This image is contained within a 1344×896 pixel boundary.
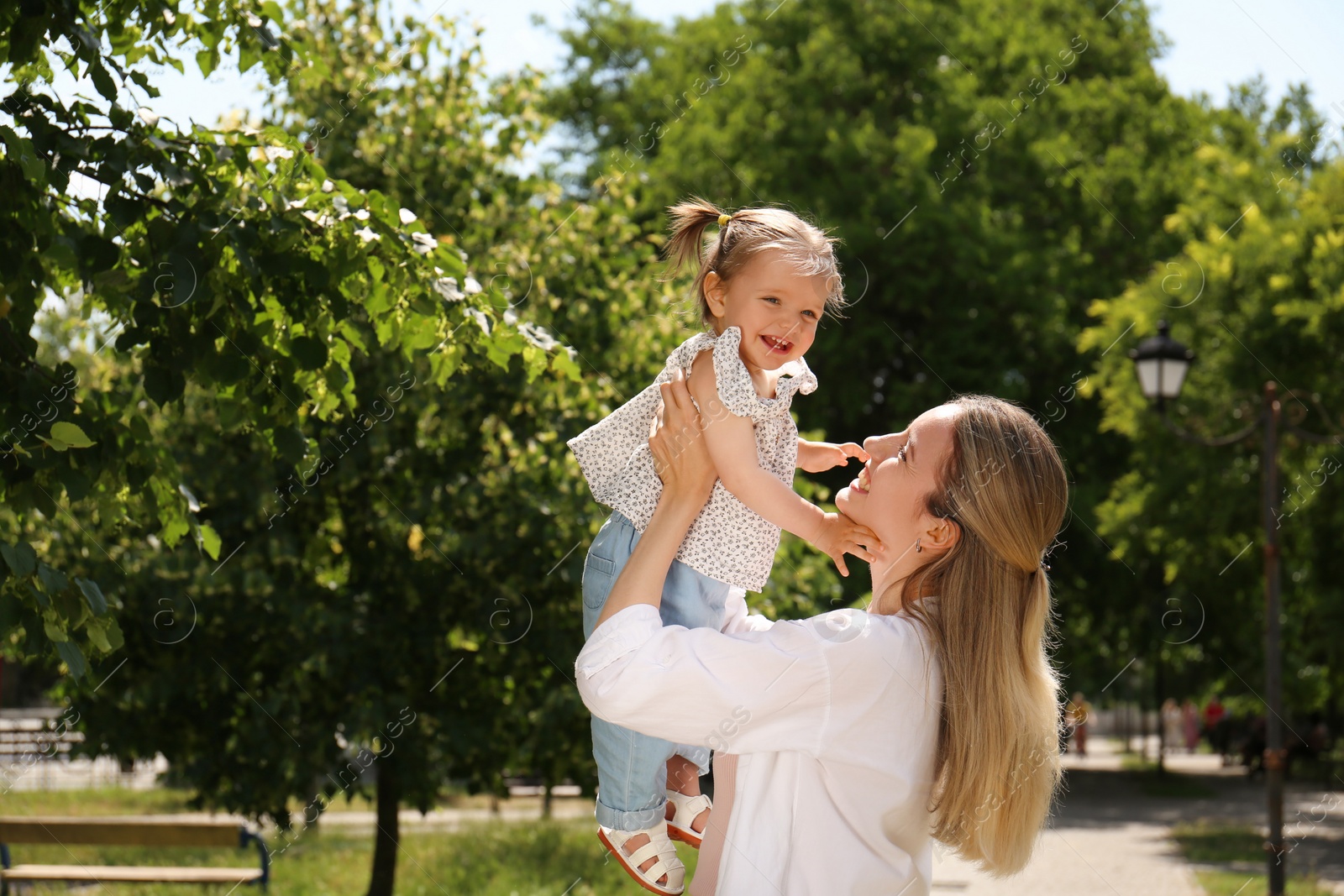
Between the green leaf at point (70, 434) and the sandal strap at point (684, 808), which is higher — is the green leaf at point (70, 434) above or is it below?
above

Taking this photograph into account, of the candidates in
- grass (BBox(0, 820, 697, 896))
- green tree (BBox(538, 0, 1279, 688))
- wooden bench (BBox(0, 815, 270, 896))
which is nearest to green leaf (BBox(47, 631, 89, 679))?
grass (BBox(0, 820, 697, 896))

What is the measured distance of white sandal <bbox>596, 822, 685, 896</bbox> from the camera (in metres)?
2.45

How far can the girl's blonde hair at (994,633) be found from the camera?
219 centimetres

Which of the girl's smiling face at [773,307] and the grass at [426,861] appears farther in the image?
the grass at [426,861]

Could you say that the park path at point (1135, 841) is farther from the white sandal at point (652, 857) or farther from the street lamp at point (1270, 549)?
the white sandal at point (652, 857)

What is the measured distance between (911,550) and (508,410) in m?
7.50

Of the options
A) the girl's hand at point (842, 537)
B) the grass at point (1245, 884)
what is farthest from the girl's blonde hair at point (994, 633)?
the grass at point (1245, 884)

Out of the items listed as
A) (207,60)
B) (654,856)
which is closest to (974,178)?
(207,60)

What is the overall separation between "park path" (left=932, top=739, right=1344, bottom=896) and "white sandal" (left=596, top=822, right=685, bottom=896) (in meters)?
5.16

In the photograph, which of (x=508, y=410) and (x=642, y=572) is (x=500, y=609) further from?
(x=642, y=572)

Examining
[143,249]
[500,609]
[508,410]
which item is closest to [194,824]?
[500,609]

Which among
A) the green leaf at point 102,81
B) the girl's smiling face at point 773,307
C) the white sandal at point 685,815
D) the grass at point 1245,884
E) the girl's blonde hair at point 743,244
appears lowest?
the grass at point 1245,884

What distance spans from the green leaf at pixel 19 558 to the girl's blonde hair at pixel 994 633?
2230 mm

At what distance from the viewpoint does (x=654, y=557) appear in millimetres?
2234
